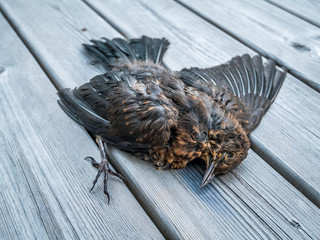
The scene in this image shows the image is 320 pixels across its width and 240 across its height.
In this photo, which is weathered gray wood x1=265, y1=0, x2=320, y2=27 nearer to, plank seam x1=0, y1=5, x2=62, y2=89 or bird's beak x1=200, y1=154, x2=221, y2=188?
bird's beak x1=200, y1=154, x2=221, y2=188

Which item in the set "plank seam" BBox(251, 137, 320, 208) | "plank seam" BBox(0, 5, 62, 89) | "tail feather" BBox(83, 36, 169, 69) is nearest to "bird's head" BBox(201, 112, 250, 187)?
"plank seam" BBox(251, 137, 320, 208)

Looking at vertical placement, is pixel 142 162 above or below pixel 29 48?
below

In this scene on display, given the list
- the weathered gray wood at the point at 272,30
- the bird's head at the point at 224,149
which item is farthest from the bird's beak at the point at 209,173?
the weathered gray wood at the point at 272,30

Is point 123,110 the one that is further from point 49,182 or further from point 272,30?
point 272,30

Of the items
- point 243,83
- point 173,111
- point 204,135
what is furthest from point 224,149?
point 243,83

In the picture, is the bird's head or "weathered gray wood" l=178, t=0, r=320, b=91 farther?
"weathered gray wood" l=178, t=0, r=320, b=91

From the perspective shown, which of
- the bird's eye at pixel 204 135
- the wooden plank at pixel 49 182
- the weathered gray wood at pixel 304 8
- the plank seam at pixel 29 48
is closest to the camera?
the wooden plank at pixel 49 182

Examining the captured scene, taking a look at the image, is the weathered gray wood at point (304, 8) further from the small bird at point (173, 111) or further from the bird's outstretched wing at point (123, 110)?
the bird's outstretched wing at point (123, 110)
